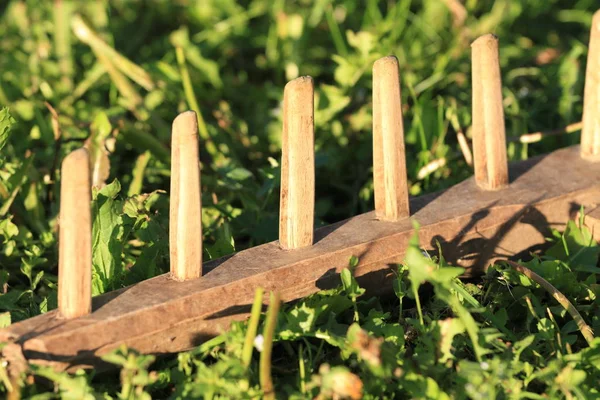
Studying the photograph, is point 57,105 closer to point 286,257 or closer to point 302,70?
point 302,70

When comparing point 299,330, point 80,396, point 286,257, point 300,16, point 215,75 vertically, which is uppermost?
point 300,16

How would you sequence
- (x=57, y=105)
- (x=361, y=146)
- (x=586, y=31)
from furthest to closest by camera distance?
(x=586, y=31)
(x=57, y=105)
(x=361, y=146)

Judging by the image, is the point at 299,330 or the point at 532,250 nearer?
the point at 299,330

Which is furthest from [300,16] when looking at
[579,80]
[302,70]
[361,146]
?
[579,80]

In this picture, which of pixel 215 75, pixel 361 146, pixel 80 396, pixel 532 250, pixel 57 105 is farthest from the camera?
pixel 215 75

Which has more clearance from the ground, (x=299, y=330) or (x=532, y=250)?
(x=532, y=250)

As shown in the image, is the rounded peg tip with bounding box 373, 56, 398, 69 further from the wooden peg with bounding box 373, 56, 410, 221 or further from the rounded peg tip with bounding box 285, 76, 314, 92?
the rounded peg tip with bounding box 285, 76, 314, 92

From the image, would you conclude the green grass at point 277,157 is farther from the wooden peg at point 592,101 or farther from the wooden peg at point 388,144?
the wooden peg at point 592,101

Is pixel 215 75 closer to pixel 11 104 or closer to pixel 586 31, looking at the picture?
pixel 11 104

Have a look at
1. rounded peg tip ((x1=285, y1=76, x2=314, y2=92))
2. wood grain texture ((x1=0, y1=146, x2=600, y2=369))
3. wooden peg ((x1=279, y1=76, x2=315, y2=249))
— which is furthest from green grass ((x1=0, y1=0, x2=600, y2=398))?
rounded peg tip ((x1=285, y1=76, x2=314, y2=92))
